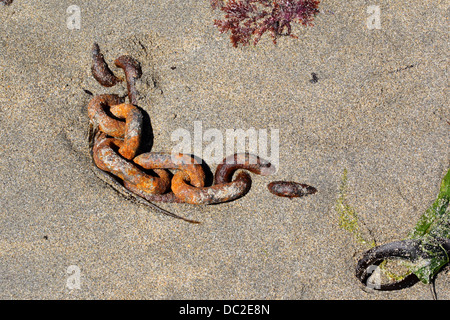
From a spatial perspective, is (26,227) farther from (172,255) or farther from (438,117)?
(438,117)

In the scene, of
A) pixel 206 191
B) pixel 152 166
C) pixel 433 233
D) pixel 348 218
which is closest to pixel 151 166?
pixel 152 166

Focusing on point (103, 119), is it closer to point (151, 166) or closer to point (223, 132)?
point (151, 166)

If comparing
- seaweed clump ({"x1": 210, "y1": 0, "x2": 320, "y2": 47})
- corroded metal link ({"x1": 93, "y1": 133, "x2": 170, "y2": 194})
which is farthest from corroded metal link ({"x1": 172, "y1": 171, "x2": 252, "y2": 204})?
seaweed clump ({"x1": 210, "y1": 0, "x2": 320, "y2": 47})

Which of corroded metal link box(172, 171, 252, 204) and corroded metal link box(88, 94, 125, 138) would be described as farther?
corroded metal link box(88, 94, 125, 138)

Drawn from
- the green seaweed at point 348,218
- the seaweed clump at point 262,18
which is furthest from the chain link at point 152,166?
the seaweed clump at point 262,18

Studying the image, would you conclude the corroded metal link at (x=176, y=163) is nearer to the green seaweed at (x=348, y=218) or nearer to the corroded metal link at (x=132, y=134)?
the corroded metal link at (x=132, y=134)

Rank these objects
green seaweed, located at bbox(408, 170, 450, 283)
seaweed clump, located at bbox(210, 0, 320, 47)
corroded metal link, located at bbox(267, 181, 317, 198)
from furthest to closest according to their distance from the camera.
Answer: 1. seaweed clump, located at bbox(210, 0, 320, 47)
2. corroded metal link, located at bbox(267, 181, 317, 198)
3. green seaweed, located at bbox(408, 170, 450, 283)

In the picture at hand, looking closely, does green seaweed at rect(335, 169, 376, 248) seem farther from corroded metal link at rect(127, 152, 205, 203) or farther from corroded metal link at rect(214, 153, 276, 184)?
corroded metal link at rect(127, 152, 205, 203)
